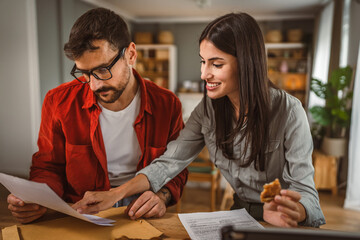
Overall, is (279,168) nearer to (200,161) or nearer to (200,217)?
(200,217)

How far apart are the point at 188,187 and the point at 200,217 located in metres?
3.13

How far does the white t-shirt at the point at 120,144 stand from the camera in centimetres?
147

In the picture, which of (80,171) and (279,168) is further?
(80,171)

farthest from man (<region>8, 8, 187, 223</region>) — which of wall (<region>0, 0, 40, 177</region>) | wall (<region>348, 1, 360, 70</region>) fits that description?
wall (<region>348, 1, 360, 70</region>)

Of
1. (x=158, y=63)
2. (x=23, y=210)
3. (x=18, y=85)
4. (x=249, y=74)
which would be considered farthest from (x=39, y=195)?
(x=158, y=63)

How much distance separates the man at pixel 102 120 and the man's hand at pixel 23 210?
9.8 inches

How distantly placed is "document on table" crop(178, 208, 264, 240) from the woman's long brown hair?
0.23 metres

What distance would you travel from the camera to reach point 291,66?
24.3 feet

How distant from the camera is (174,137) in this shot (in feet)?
4.99

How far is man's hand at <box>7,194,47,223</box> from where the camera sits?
102 cm

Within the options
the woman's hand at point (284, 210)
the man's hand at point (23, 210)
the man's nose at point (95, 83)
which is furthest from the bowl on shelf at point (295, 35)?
the man's hand at point (23, 210)

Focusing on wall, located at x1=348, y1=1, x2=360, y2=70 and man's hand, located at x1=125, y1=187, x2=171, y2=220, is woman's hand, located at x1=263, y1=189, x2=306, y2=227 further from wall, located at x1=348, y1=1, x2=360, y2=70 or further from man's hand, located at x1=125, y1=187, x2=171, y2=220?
wall, located at x1=348, y1=1, x2=360, y2=70

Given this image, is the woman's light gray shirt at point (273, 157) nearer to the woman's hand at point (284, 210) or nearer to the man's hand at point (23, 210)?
the woman's hand at point (284, 210)

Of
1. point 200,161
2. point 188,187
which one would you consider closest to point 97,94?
point 200,161
